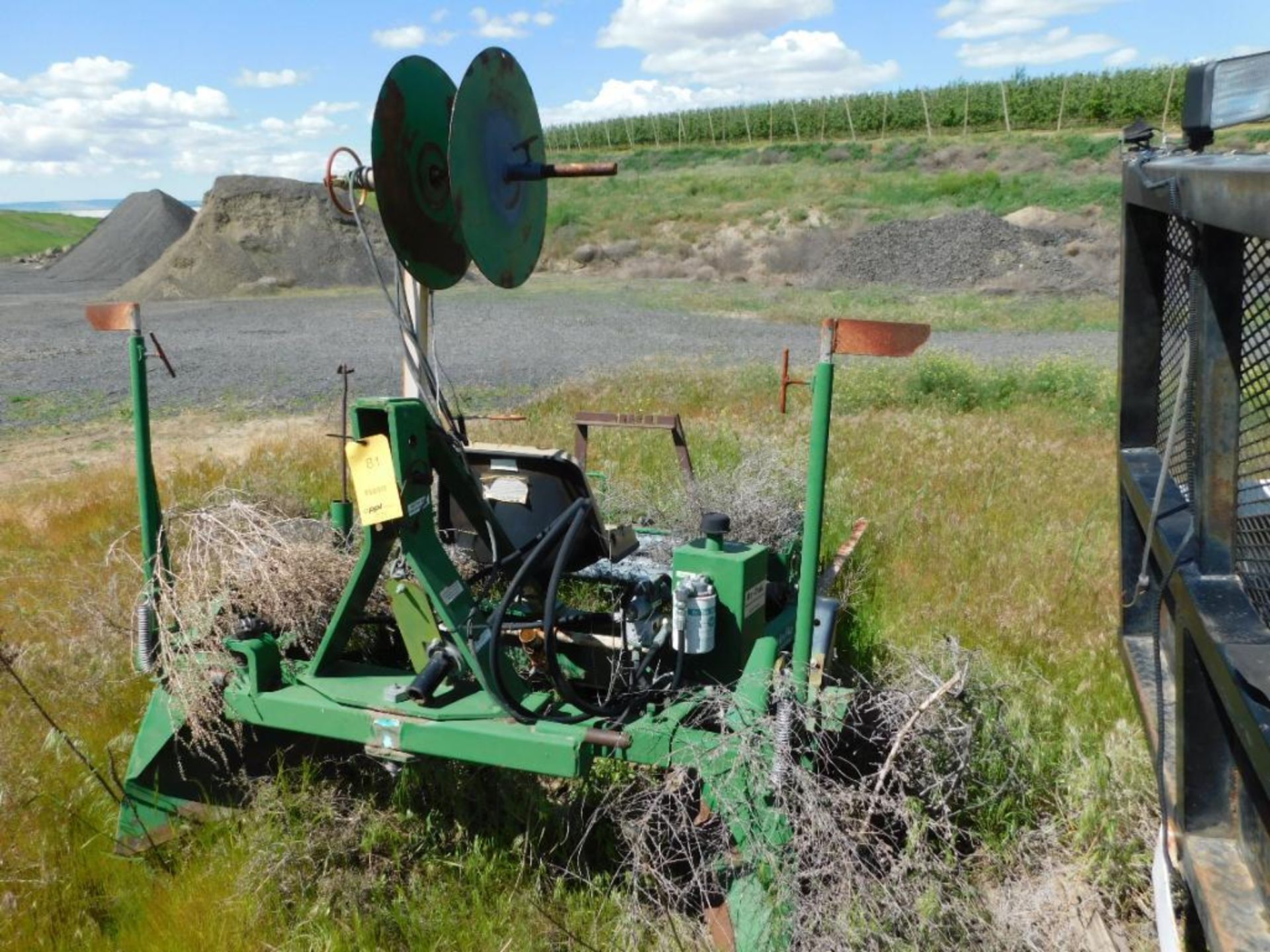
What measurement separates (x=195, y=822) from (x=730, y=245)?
1097 inches

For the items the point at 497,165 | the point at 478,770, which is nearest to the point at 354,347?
the point at 478,770

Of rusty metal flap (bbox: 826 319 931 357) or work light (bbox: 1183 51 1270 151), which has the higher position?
work light (bbox: 1183 51 1270 151)

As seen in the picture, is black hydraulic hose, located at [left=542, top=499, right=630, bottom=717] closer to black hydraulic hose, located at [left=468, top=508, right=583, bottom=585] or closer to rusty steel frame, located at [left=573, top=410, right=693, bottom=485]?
black hydraulic hose, located at [left=468, top=508, right=583, bottom=585]

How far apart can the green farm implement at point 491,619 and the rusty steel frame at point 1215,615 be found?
779 millimetres

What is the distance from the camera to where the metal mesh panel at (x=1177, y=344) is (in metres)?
2.13

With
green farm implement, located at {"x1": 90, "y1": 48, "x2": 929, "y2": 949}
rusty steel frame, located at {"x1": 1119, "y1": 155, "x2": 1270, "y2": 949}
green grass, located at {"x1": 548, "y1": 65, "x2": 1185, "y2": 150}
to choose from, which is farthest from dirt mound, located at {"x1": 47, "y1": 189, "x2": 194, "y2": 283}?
rusty steel frame, located at {"x1": 1119, "y1": 155, "x2": 1270, "y2": 949}

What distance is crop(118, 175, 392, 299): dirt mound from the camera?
2597 centimetres

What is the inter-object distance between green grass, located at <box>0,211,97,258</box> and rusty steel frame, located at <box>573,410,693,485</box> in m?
47.4

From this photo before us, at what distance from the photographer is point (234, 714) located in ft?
10.6

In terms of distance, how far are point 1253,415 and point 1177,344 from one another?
0.36 m

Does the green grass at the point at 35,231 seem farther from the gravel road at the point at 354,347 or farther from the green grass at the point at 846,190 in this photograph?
the gravel road at the point at 354,347

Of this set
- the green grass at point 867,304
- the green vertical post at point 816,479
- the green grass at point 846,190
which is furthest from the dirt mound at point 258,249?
the green vertical post at point 816,479

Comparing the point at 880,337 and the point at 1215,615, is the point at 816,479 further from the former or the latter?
the point at 1215,615

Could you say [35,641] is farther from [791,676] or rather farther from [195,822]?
[791,676]
